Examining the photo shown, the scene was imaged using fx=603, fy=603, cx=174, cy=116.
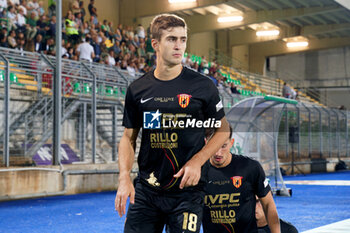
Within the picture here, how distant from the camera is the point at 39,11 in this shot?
19203 mm

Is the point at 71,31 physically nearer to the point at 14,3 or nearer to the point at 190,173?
the point at 14,3

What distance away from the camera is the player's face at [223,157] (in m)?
4.94

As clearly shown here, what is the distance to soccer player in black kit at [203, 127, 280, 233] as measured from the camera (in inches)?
191

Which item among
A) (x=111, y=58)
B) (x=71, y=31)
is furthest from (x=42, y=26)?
(x=111, y=58)

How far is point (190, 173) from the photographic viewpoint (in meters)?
3.38

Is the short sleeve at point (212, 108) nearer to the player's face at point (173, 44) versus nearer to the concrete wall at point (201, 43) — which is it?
the player's face at point (173, 44)

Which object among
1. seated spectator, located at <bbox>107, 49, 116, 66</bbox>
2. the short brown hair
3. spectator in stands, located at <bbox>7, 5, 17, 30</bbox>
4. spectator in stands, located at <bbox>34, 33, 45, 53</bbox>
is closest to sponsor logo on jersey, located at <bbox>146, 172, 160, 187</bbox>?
the short brown hair

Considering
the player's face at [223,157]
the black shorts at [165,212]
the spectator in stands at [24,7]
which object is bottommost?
the black shorts at [165,212]

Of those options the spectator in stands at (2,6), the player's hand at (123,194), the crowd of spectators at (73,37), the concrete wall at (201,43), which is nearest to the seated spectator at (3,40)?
the crowd of spectators at (73,37)

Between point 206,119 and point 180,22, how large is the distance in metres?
0.59

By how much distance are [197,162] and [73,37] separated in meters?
17.0

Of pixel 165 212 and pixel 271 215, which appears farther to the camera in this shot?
pixel 271 215

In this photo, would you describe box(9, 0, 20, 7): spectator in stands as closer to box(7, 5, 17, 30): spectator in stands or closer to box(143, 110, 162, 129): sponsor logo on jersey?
box(7, 5, 17, 30): spectator in stands

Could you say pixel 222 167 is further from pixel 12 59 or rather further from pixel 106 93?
pixel 106 93
